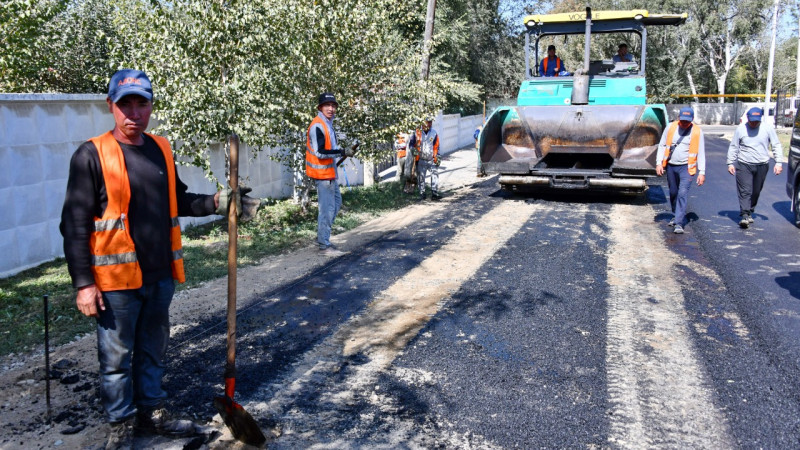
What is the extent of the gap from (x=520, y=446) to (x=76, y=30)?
32.7 ft

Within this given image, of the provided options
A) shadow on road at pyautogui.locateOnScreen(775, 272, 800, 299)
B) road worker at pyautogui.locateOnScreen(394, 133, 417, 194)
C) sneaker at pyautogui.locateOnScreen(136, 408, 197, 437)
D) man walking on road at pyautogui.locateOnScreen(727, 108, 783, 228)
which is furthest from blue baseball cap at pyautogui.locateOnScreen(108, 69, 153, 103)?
road worker at pyautogui.locateOnScreen(394, 133, 417, 194)

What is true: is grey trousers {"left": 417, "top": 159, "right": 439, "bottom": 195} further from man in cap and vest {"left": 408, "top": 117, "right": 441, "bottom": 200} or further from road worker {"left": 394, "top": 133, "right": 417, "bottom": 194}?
road worker {"left": 394, "top": 133, "right": 417, "bottom": 194}

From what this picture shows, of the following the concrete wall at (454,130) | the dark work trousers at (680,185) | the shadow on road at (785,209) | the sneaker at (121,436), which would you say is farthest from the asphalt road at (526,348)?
the concrete wall at (454,130)

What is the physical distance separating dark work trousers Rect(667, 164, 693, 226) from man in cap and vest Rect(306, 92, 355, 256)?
436 centimetres

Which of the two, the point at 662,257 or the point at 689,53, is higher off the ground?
the point at 689,53

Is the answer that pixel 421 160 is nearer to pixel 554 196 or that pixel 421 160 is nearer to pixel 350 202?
pixel 350 202

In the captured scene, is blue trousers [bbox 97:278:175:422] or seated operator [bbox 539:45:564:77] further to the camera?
seated operator [bbox 539:45:564:77]

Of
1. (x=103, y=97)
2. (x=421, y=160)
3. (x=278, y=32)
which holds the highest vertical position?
(x=278, y=32)

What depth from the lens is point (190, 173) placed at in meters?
8.88

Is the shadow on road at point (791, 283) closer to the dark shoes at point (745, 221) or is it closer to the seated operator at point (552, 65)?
the dark shoes at point (745, 221)

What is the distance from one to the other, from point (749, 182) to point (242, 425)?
7.79 m

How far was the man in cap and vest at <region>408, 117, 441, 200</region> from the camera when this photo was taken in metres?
11.4

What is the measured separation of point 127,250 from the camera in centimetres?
297

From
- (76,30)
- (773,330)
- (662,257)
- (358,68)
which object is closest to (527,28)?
(358,68)
